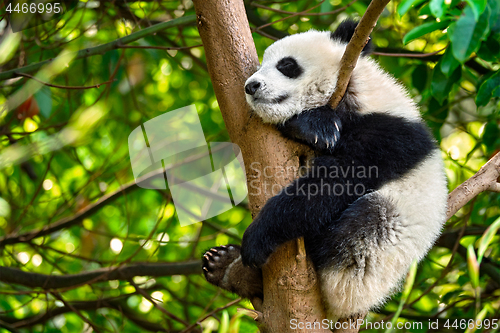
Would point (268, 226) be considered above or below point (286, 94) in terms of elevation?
below

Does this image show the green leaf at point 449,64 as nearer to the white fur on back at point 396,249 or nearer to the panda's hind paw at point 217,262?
the white fur on back at point 396,249

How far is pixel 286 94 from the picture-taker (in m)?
2.89

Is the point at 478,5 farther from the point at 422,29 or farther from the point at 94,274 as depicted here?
the point at 94,274

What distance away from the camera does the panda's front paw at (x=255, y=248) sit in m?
2.42

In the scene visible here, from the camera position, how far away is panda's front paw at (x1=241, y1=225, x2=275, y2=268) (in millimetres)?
2418

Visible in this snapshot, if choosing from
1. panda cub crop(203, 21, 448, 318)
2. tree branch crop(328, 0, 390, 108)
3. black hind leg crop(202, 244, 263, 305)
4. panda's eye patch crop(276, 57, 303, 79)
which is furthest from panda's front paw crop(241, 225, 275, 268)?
panda's eye patch crop(276, 57, 303, 79)

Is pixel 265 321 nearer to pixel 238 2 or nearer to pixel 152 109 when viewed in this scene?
pixel 238 2

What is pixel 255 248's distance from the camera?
2443mm

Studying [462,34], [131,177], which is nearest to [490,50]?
[462,34]

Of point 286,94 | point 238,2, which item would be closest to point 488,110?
point 286,94

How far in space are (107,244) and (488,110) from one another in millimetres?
4670

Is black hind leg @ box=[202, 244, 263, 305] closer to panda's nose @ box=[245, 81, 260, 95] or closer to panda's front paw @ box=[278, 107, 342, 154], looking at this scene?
panda's front paw @ box=[278, 107, 342, 154]

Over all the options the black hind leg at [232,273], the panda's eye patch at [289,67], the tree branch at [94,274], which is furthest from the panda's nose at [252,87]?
the tree branch at [94,274]

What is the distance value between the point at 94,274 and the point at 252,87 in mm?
2434
